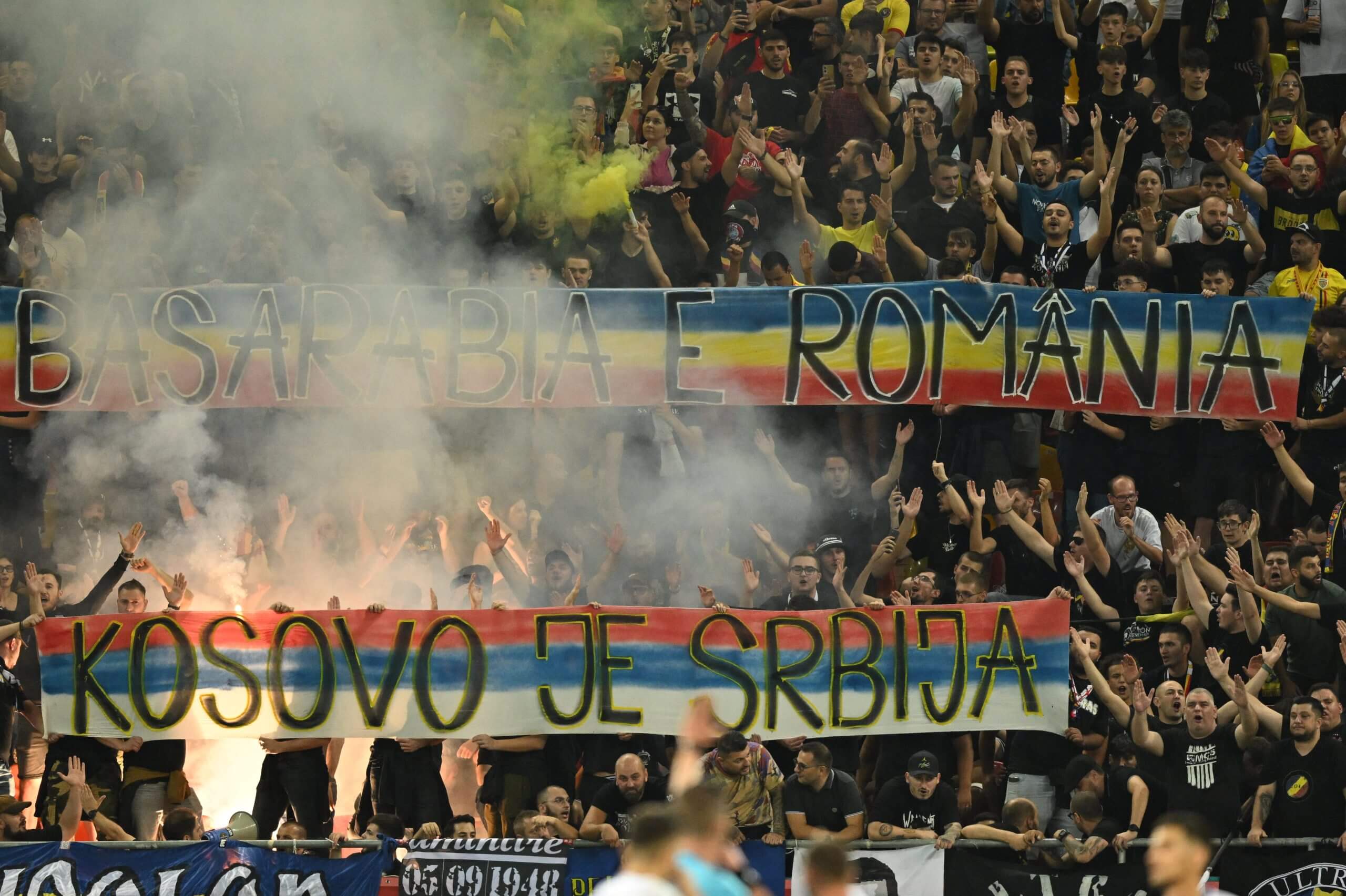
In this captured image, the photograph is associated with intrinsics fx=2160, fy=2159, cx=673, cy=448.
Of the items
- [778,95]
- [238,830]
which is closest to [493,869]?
[238,830]

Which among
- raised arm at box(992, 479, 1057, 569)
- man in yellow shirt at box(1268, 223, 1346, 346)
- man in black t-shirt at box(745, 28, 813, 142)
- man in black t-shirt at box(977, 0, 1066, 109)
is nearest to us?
raised arm at box(992, 479, 1057, 569)

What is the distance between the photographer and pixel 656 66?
12.8 metres

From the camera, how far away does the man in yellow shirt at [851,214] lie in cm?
1198

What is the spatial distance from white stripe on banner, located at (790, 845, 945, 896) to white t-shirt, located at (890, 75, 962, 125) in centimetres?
509

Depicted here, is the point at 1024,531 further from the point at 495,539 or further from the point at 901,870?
the point at 495,539

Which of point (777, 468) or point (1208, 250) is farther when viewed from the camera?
point (1208, 250)

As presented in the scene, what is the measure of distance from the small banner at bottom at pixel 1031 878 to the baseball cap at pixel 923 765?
401mm

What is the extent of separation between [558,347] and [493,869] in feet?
9.60

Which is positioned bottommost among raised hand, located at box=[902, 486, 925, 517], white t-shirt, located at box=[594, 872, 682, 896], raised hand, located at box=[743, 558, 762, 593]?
white t-shirt, located at box=[594, 872, 682, 896]

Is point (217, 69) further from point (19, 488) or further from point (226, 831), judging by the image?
point (226, 831)

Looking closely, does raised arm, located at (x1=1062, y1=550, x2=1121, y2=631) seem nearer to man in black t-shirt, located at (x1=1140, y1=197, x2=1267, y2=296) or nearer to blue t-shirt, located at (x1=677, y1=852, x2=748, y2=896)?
man in black t-shirt, located at (x1=1140, y1=197, x2=1267, y2=296)

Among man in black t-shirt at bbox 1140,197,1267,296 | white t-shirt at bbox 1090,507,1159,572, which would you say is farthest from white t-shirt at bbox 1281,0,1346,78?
white t-shirt at bbox 1090,507,1159,572

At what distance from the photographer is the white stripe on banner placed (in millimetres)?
9328

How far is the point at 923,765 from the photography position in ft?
31.6
